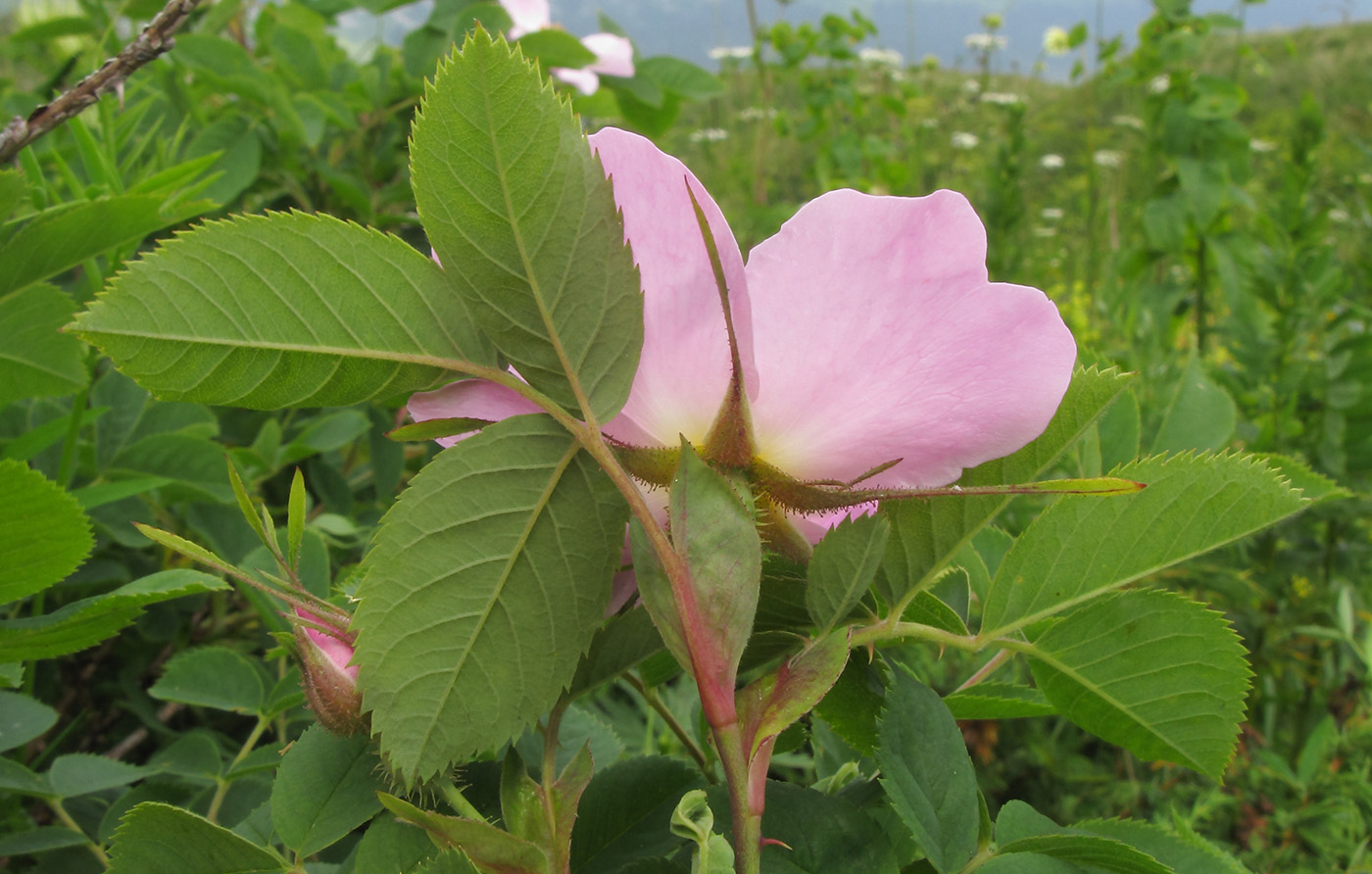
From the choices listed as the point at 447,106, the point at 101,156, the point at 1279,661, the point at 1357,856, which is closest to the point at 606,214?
the point at 447,106

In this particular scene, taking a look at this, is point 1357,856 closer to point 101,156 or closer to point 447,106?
point 447,106

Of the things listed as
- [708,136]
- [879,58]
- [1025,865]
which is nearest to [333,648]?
[1025,865]

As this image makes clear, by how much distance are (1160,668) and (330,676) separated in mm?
281

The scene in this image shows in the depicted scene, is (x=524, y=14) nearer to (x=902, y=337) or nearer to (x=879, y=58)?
(x=902, y=337)

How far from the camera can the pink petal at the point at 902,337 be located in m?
0.29

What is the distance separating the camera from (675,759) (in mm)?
383

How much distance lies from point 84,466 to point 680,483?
2.01 ft

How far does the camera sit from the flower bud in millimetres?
294

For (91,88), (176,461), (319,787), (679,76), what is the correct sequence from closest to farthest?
1. (319,787)
2. (91,88)
3. (176,461)
4. (679,76)

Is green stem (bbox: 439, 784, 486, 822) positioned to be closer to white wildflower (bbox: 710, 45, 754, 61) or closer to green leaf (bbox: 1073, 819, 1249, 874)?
green leaf (bbox: 1073, 819, 1249, 874)

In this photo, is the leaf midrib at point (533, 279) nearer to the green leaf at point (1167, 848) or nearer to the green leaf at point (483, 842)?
the green leaf at point (483, 842)

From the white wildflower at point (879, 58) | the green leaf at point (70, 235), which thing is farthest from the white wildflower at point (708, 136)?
the green leaf at point (70, 235)

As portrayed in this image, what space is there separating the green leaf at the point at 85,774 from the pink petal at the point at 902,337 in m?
0.43

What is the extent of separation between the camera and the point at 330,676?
29 centimetres
